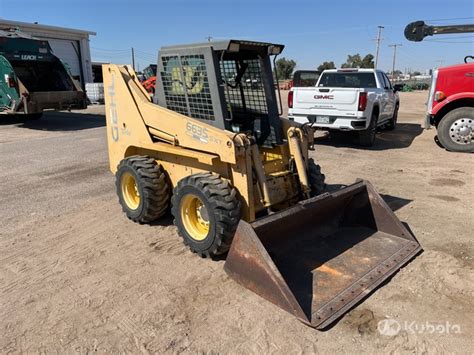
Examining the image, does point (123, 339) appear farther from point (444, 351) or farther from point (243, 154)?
point (444, 351)

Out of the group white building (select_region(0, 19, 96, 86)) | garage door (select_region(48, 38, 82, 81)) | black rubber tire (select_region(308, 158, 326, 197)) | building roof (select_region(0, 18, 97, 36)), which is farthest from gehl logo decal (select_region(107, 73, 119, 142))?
garage door (select_region(48, 38, 82, 81))

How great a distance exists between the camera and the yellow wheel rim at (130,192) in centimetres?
505

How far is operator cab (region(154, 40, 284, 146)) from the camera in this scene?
4.10 meters

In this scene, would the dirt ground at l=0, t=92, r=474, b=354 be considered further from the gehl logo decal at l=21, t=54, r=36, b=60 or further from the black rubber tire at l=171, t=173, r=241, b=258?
the gehl logo decal at l=21, t=54, r=36, b=60

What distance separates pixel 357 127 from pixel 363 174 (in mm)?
2287

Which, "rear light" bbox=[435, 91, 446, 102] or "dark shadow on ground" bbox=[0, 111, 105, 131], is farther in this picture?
"dark shadow on ground" bbox=[0, 111, 105, 131]

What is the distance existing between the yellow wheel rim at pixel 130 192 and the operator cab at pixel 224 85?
3.41 ft

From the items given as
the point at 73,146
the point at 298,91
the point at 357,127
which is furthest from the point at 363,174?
the point at 73,146

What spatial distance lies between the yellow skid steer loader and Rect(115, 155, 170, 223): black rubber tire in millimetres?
13

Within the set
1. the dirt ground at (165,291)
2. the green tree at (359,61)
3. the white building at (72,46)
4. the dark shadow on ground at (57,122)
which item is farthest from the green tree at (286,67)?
the dirt ground at (165,291)

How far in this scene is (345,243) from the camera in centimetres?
424

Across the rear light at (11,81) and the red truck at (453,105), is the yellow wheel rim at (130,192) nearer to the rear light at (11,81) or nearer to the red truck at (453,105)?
the red truck at (453,105)

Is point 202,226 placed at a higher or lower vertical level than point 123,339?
higher

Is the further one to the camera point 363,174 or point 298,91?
point 298,91
